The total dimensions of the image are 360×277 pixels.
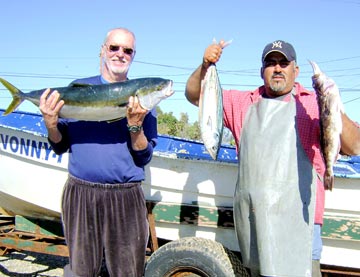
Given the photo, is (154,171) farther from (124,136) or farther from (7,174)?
(7,174)

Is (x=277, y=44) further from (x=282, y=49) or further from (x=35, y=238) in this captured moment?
(x=35, y=238)

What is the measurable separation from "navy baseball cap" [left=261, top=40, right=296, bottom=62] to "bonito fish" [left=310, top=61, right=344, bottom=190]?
52cm

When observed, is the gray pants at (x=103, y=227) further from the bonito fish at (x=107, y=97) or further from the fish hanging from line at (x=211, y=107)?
the fish hanging from line at (x=211, y=107)

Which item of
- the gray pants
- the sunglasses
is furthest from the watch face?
the sunglasses

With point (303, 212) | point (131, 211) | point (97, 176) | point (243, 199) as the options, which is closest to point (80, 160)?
point (97, 176)

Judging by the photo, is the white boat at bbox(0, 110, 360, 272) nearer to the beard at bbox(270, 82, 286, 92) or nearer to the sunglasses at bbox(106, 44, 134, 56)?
the beard at bbox(270, 82, 286, 92)

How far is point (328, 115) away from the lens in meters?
2.49

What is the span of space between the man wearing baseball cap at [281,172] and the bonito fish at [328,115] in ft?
0.75

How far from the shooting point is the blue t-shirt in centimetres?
298

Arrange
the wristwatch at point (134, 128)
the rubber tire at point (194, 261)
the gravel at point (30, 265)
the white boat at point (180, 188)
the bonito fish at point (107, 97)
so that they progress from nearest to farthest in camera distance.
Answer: the wristwatch at point (134, 128) < the bonito fish at point (107, 97) < the rubber tire at point (194, 261) < the white boat at point (180, 188) < the gravel at point (30, 265)

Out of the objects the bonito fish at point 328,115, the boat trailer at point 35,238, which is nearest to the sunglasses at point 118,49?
the bonito fish at point 328,115

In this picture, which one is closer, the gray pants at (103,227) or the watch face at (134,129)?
the watch face at (134,129)

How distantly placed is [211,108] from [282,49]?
0.62 meters

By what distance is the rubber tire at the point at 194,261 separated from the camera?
3.63 m
